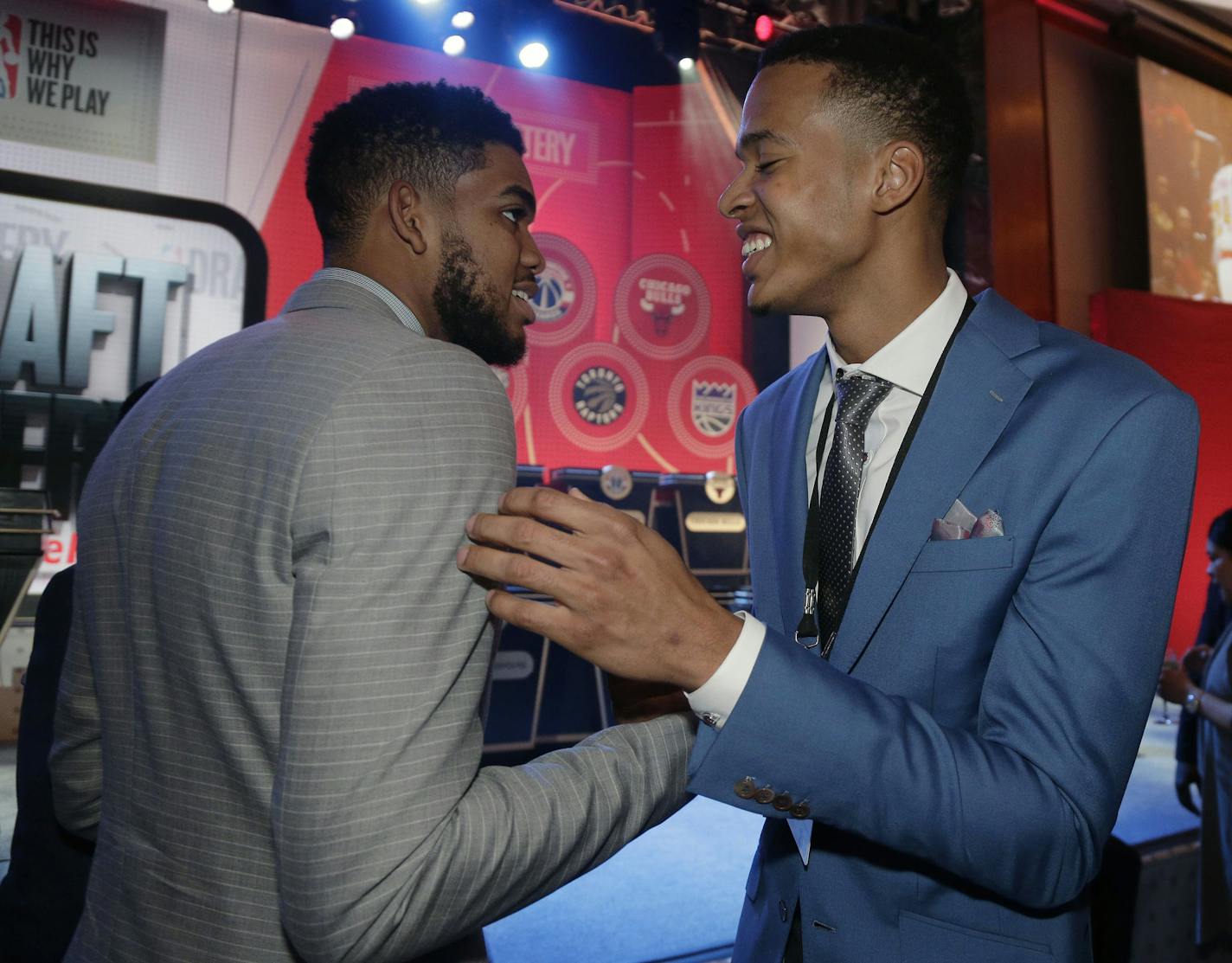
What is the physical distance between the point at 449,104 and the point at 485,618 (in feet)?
3.66

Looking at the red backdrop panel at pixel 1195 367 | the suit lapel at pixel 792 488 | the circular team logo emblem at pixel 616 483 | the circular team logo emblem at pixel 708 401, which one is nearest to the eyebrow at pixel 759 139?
the suit lapel at pixel 792 488

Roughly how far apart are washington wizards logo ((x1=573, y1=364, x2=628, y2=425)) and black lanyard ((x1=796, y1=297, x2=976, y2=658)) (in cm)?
383

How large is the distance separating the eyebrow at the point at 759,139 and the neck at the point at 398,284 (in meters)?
0.60

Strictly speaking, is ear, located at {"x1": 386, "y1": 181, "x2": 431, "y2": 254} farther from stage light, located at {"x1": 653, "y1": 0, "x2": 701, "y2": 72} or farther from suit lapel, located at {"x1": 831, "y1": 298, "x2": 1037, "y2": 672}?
stage light, located at {"x1": 653, "y1": 0, "x2": 701, "y2": 72}

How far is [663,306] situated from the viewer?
5.32m

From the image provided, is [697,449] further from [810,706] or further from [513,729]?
[810,706]

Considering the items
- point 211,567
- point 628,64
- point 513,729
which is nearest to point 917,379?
point 211,567

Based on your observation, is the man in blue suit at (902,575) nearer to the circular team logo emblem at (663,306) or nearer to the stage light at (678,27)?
the stage light at (678,27)

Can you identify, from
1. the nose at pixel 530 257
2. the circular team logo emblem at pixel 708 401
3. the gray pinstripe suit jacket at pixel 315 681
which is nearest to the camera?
the gray pinstripe suit jacket at pixel 315 681

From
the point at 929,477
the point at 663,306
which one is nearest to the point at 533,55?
the point at 663,306

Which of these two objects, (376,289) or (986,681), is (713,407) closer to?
(376,289)

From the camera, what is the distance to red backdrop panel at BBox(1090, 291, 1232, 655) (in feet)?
15.6

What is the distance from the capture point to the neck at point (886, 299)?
4.47ft

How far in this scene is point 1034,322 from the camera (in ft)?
4.08
